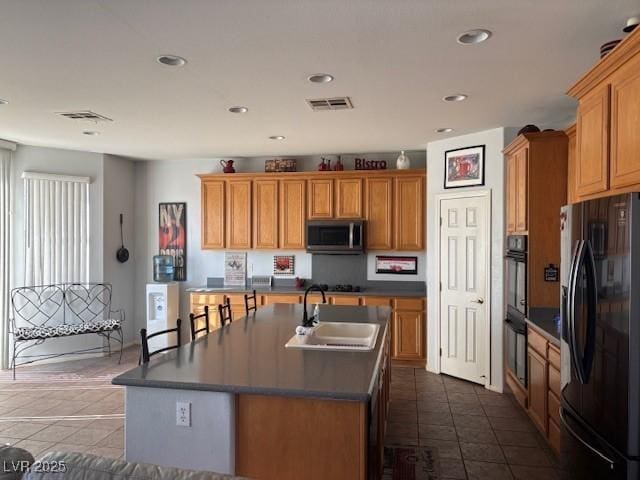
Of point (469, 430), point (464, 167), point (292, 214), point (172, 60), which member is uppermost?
point (172, 60)

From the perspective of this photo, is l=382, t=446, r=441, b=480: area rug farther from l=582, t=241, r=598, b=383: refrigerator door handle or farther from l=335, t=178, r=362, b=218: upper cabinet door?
l=335, t=178, r=362, b=218: upper cabinet door

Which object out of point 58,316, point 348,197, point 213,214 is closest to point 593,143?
point 348,197

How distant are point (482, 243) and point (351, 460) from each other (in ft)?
10.8

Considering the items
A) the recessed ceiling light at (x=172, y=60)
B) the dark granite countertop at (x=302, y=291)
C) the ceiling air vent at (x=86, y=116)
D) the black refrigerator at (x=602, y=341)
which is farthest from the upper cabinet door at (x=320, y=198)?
the black refrigerator at (x=602, y=341)

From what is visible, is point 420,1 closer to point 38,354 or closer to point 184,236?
point 184,236

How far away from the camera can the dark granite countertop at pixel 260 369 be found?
193 cm

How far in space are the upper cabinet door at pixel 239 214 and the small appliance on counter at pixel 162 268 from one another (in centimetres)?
101

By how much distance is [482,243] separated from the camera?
4.63 metres

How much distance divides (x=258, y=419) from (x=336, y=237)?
386 cm

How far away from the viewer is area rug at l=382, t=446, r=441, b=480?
2879mm

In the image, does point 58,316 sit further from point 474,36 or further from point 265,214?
point 474,36

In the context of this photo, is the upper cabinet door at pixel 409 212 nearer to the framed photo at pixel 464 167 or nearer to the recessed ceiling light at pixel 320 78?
the framed photo at pixel 464 167

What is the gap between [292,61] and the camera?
2791mm

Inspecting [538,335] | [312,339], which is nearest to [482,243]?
[538,335]
